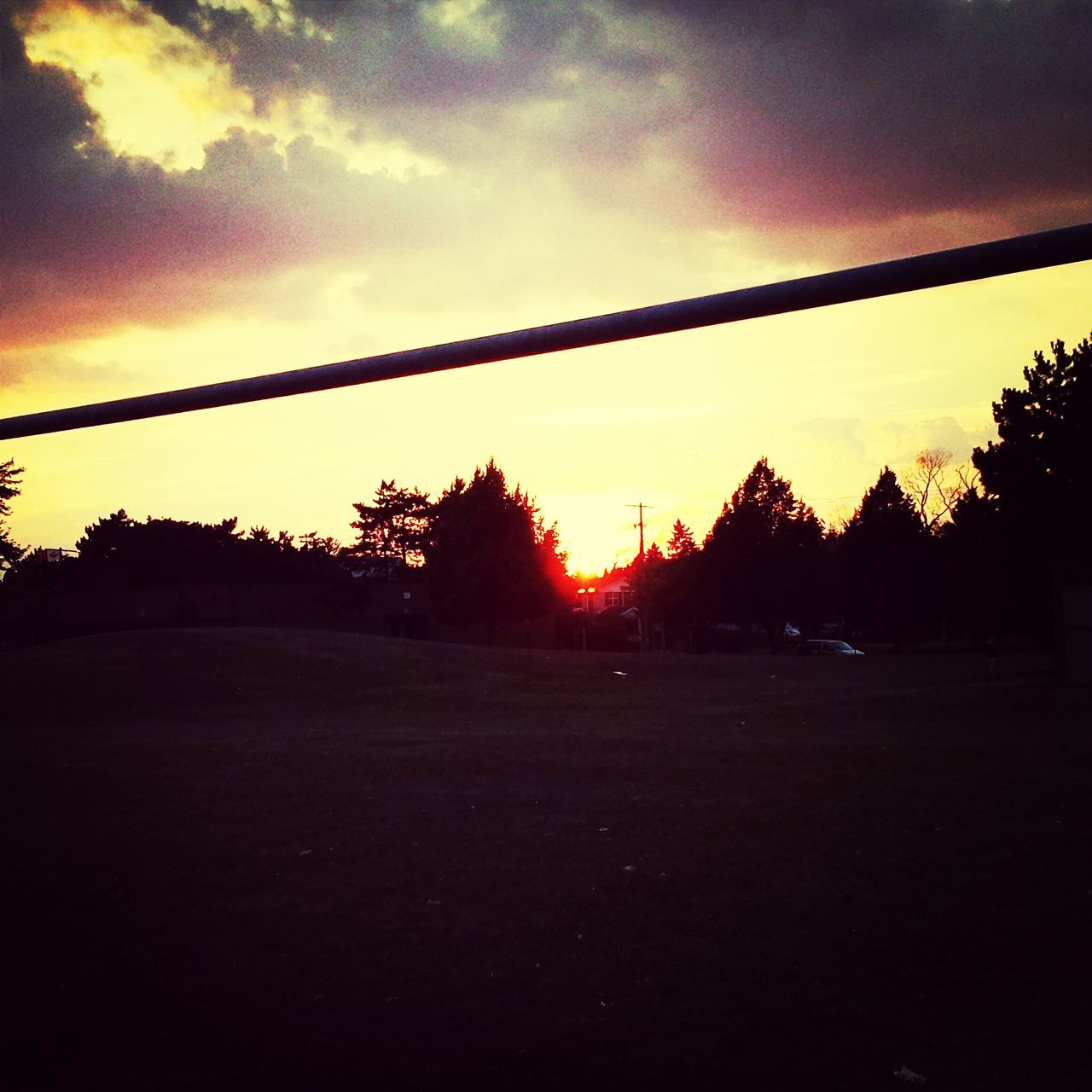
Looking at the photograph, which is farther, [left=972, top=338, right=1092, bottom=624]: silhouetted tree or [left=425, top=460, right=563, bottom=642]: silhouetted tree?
[left=425, top=460, right=563, bottom=642]: silhouetted tree

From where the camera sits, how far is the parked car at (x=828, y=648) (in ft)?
200

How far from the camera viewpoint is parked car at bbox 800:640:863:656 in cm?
6094

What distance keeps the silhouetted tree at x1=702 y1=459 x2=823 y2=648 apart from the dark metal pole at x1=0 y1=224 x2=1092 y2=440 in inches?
2806

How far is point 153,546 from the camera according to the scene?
93.5m

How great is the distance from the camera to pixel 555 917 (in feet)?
23.2

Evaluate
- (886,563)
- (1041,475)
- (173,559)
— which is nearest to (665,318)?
(1041,475)

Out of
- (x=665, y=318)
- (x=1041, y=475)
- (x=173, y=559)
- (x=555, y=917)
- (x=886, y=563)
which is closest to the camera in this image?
(x=665, y=318)

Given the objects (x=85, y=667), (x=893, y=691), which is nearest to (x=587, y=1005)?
(x=893, y=691)

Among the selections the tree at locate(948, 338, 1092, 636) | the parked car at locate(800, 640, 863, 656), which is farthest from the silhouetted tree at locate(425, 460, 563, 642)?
the tree at locate(948, 338, 1092, 636)

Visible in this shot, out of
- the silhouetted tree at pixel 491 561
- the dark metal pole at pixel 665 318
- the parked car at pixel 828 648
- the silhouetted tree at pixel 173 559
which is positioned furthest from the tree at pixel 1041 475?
the silhouetted tree at pixel 173 559

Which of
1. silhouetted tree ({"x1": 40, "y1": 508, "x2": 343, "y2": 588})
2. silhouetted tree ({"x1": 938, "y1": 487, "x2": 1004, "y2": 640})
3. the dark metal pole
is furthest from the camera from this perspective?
silhouetted tree ({"x1": 40, "y1": 508, "x2": 343, "y2": 588})

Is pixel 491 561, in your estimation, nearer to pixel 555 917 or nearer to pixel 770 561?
pixel 770 561

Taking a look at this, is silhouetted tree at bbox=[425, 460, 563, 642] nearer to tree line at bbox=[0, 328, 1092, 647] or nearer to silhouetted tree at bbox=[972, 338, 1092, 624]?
tree line at bbox=[0, 328, 1092, 647]

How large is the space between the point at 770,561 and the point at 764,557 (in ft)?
1.58
